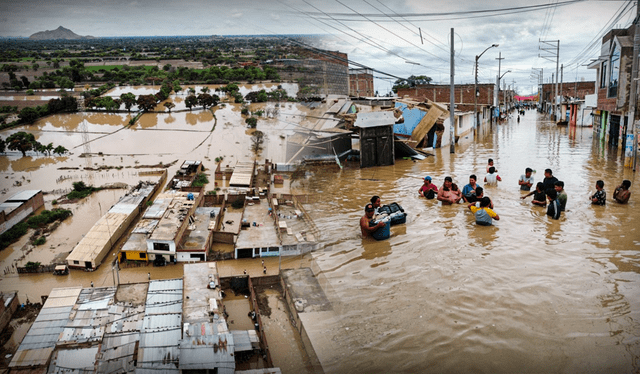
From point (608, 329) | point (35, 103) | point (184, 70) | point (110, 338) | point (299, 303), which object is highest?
point (184, 70)

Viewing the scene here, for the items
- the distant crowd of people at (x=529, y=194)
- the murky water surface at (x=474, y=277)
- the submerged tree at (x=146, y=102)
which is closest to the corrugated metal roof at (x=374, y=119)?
the murky water surface at (x=474, y=277)

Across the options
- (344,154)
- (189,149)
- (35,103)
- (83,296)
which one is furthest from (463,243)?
(35,103)

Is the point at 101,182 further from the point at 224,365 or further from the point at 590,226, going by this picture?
the point at 590,226

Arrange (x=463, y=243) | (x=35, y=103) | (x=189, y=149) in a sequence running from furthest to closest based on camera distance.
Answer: (x=35, y=103)
(x=189, y=149)
(x=463, y=243)

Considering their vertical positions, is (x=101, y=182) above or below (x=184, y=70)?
below

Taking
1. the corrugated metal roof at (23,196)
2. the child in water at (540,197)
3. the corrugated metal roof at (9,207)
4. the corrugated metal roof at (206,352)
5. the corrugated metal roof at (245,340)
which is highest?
the child in water at (540,197)

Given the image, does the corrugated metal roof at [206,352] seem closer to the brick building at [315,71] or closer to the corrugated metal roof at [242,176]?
the brick building at [315,71]

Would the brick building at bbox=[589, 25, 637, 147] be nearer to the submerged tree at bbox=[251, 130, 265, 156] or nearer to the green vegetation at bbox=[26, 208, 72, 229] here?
the submerged tree at bbox=[251, 130, 265, 156]

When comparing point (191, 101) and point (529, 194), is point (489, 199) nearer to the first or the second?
point (529, 194)
